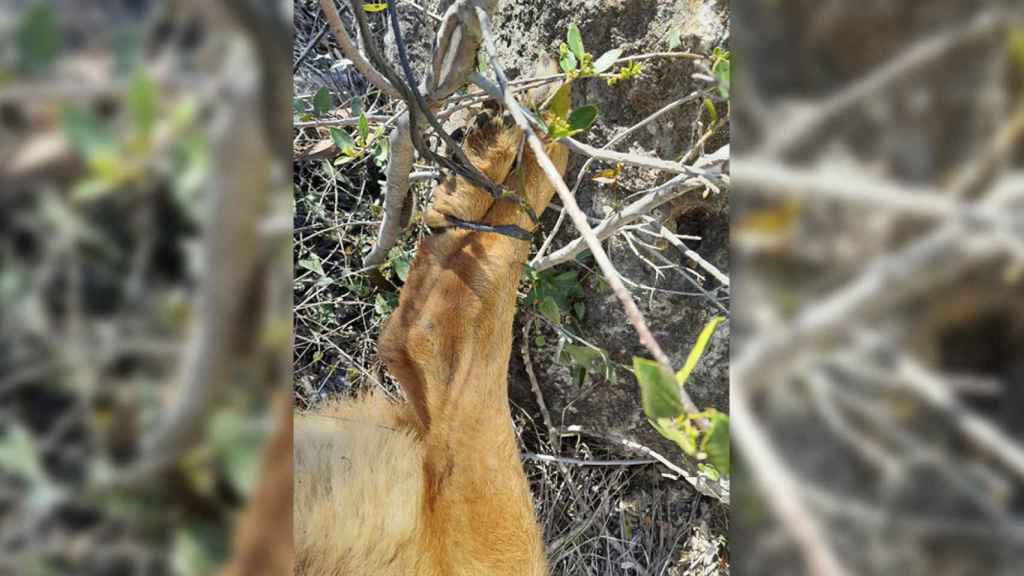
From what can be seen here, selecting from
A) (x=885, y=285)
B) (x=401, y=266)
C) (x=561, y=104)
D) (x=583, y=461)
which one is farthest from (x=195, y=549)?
(x=583, y=461)

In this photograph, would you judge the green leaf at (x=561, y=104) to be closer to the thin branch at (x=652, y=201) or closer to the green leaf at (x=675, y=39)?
the thin branch at (x=652, y=201)

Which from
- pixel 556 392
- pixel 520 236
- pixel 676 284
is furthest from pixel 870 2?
pixel 556 392

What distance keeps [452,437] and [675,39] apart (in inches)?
19.3

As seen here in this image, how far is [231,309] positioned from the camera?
0.13 meters

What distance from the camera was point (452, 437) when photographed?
829 millimetres

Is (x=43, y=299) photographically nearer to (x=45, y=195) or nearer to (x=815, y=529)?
(x=45, y=195)

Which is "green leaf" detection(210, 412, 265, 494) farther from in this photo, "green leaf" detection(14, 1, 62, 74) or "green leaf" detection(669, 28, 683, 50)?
"green leaf" detection(669, 28, 683, 50)

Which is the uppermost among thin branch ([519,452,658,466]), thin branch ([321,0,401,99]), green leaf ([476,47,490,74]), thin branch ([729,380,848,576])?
green leaf ([476,47,490,74])

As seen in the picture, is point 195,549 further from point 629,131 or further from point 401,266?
point 401,266

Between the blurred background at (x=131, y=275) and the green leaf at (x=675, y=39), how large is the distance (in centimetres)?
73

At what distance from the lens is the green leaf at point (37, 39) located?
11 centimetres

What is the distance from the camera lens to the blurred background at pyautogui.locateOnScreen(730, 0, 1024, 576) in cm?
12

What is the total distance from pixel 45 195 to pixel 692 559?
120 cm

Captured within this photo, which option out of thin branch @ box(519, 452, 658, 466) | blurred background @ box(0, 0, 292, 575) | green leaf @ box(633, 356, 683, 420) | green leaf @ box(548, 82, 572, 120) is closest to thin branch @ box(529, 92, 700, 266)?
green leaf @ box(548, 82, 572, 120)
